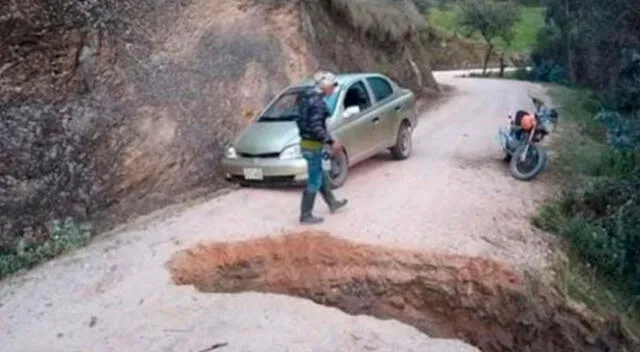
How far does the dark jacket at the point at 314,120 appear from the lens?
32.7 ft

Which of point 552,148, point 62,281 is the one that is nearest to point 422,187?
point 552,148

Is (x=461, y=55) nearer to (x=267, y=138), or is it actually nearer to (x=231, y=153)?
(x=231, y=153)

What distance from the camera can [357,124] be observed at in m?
13.2

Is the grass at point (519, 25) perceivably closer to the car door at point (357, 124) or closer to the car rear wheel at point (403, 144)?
the car rear wheel at point (403, 144)

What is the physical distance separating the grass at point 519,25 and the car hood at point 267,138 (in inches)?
1692

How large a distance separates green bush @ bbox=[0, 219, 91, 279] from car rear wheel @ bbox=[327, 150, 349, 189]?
3.99 m

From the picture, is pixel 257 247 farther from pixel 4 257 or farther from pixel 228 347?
pixel 4 257

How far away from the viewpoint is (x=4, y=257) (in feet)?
34.0

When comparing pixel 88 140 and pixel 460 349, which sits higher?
pixel 88 140

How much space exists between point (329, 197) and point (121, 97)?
4444mm

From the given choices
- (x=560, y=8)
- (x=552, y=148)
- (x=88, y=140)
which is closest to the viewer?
(x=88, y=140)

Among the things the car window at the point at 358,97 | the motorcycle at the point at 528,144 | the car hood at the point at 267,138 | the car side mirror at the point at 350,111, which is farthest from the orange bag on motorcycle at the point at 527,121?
the car hood at the point at 267,138

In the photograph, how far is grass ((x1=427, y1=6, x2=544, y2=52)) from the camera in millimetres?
55156

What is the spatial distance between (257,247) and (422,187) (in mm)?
3768
